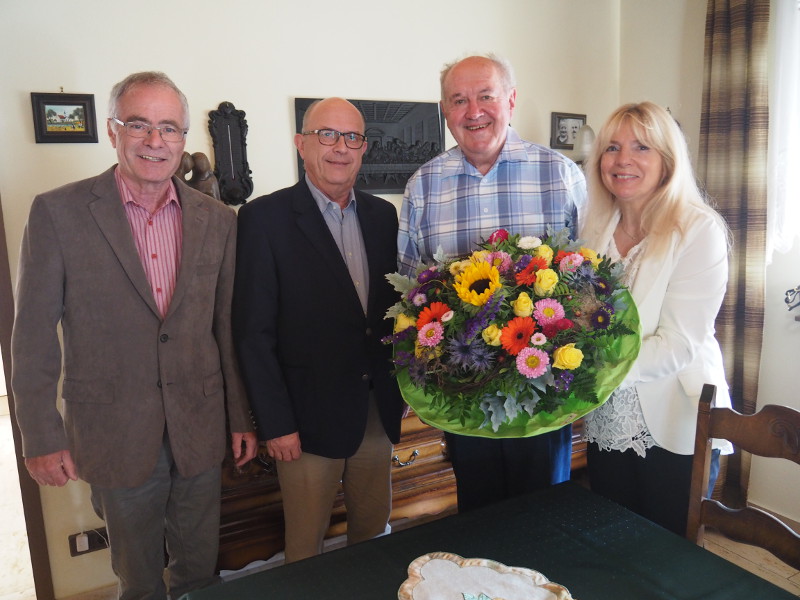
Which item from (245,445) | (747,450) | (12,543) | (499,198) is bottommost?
(12,543)

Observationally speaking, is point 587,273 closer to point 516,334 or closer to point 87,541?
point 516,334

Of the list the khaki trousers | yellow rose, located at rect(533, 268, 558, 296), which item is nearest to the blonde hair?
yellow rose, located at rect(533, 268, 558, 296)

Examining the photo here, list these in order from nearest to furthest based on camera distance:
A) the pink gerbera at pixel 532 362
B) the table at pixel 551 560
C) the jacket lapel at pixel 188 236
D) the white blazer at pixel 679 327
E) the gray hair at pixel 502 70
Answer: the table at pixel 551 560
the pink gerbera at pixel 532 362
the white blazer at pixel 679 327
the jacket lapel at pixel 188 236
the gray hair at pixel 502 70

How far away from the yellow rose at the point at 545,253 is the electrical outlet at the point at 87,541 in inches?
84.5

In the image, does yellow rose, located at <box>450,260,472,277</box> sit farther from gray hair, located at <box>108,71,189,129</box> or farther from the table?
gray hair, located at <box>108,71,189,129</box>

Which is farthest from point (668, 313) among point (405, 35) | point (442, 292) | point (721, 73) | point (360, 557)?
point (405, 35)

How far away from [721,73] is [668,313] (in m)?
1.79

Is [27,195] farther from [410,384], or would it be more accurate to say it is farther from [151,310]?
[410,384]

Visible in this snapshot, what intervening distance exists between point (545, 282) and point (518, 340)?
140 millimetres

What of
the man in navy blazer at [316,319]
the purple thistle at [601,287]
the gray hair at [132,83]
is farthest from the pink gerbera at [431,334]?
the gray hair at [132,83]

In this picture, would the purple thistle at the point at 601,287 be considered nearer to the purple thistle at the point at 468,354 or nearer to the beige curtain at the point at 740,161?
the purple thistle at the point at 468,354

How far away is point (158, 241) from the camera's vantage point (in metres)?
1.68

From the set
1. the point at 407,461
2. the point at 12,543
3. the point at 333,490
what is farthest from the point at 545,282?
the point at 12,543

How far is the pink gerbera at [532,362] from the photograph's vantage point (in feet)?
3.76
